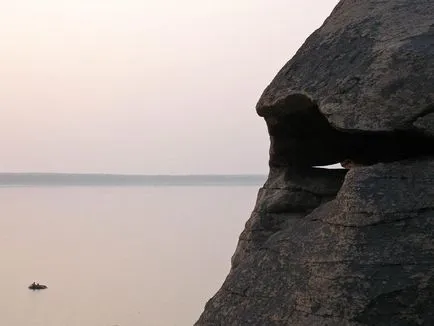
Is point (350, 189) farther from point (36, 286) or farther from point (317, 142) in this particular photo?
point (36, 286)

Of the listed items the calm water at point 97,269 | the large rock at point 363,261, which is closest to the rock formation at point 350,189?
the large rock at point 363,261

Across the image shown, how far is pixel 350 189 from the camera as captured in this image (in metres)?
7.19

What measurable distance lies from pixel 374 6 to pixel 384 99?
1770 mm

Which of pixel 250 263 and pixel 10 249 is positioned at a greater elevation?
pixel 250 263

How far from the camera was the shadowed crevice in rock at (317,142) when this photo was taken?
7.71 meters

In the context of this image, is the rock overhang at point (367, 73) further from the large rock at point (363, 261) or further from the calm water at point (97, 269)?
the calm water at point (97, 269)

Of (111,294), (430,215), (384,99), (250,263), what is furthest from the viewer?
(111,294)

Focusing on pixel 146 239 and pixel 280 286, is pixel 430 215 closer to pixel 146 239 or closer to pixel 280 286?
pixel 280 286

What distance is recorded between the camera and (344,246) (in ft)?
22.9

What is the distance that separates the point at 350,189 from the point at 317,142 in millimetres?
2148

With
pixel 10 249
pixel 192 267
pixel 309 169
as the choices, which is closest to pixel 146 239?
pixel 10 249

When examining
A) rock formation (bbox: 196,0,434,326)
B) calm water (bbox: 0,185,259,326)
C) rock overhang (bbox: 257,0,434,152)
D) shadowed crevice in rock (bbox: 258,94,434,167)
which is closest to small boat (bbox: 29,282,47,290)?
calm water (bbox: 0,185,259,326)

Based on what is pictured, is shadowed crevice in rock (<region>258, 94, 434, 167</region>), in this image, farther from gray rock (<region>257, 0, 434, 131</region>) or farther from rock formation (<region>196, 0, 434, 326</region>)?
gray rock (<region>257, 0, 434, 131</region>)

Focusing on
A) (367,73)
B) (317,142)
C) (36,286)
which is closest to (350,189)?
(367,73)
